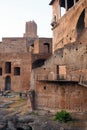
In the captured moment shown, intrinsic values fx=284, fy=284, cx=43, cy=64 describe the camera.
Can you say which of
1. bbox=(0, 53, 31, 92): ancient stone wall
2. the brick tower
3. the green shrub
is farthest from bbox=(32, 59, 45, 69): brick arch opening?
the brick tower

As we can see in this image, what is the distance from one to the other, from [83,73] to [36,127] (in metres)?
6.78

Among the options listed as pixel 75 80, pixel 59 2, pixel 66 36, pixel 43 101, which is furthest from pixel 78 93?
pixel 59 2

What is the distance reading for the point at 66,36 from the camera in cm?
3509

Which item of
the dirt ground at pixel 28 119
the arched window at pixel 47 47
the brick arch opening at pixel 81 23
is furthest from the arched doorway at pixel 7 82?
the brick arch opening at pixel 81 23

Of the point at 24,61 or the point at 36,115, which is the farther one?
the point at 24,61

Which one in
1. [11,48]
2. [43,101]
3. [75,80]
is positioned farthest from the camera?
[11,48]

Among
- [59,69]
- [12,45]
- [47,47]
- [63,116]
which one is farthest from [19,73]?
[63,116]

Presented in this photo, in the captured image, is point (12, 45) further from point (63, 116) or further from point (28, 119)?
point (63, 116)

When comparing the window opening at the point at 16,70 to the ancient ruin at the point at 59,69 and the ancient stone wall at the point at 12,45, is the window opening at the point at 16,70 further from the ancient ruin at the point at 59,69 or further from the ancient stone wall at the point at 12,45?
the ancient stone wall at the point at 12,45

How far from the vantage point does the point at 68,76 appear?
2780 cm

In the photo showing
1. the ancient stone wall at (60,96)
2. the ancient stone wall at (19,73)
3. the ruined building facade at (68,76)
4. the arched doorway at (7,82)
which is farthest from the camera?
the arched doorway at (7,82)

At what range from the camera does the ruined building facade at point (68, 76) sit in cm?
2705

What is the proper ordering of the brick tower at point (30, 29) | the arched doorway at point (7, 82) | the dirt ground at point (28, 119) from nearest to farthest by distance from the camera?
the dirt ground at point (28, 119)
the arched doorway at point (7, 82)
the brick tower at point (30, 29)

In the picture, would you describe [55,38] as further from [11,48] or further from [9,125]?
[9,125]
